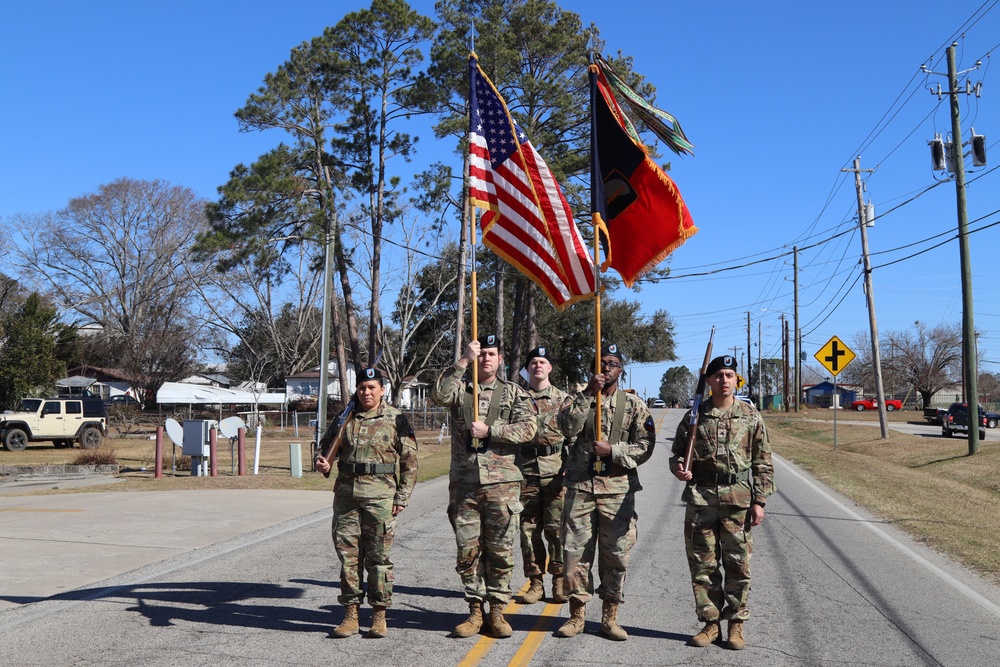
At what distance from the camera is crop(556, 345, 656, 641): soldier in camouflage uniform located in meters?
6.55

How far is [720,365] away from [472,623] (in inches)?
98.9

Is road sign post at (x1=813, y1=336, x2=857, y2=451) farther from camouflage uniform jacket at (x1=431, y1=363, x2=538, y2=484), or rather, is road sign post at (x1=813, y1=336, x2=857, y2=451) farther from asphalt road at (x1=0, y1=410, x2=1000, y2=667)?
camouflage uniform jacket at (x1=431, y1=363, x2=538, y2=484)

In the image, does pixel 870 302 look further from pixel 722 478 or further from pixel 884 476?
pixel 722 478

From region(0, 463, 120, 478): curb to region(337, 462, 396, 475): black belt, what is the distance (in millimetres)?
18684

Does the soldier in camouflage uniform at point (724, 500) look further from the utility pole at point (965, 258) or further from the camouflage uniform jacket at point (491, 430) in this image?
the utility pole at point (965, 258)

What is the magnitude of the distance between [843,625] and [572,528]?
217cm

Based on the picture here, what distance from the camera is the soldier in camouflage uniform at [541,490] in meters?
7.56

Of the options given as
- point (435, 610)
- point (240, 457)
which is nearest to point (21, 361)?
point (240, 457)

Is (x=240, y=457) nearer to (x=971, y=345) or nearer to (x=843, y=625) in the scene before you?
(x=843, y=625)

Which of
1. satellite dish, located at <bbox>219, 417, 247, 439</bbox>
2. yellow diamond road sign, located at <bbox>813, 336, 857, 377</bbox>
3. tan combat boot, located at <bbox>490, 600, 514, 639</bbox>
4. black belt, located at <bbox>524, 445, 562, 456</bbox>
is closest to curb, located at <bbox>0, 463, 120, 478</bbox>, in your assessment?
satellite dish, located at <bbox>219, 417, 247, 439</bbox>

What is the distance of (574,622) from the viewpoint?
6.62 m

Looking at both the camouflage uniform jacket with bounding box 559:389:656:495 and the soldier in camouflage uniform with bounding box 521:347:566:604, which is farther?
the soldier in camouflage uniform with bounding box 521:347:566:604

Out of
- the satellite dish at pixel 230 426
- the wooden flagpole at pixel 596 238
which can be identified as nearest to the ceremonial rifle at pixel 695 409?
the wooden flagpole at pixel 596 238

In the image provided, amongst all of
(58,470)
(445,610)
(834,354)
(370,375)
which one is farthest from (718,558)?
(834,354)
